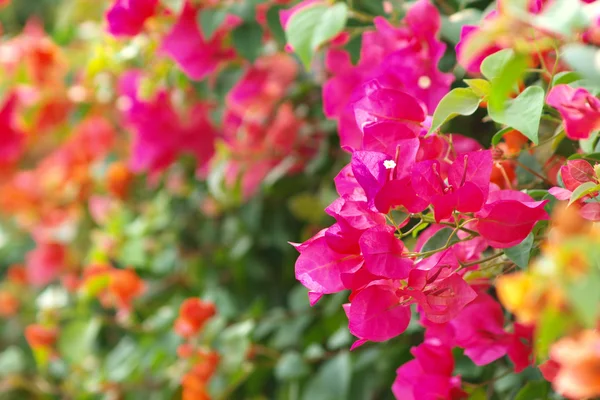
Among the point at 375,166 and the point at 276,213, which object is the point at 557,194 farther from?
the point at 276,213

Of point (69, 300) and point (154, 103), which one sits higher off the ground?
point (154, 103)

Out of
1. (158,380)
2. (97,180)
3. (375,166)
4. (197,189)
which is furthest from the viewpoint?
(97,180)

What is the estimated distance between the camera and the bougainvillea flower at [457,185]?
481 mm

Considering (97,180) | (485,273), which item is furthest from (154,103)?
(485,273)

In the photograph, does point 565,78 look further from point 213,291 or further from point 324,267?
point 213,291

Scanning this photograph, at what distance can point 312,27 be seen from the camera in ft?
2.18

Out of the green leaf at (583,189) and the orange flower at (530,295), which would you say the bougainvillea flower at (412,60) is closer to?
the green leaf at (583,189)

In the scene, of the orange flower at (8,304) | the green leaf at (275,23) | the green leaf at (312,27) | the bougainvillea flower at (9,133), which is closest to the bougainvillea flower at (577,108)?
the green leaf at (312,27)

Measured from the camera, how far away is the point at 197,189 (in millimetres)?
1201

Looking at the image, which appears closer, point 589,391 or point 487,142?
point 589,391

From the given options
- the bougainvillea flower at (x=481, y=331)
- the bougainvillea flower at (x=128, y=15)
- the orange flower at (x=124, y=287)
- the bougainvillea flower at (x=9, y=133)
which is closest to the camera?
the bougainvillea flower at (x=481, y=331)

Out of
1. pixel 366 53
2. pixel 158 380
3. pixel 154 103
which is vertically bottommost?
pixel 158 380

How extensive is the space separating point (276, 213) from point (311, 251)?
615 mm

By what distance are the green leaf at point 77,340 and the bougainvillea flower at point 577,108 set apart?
0.82m
